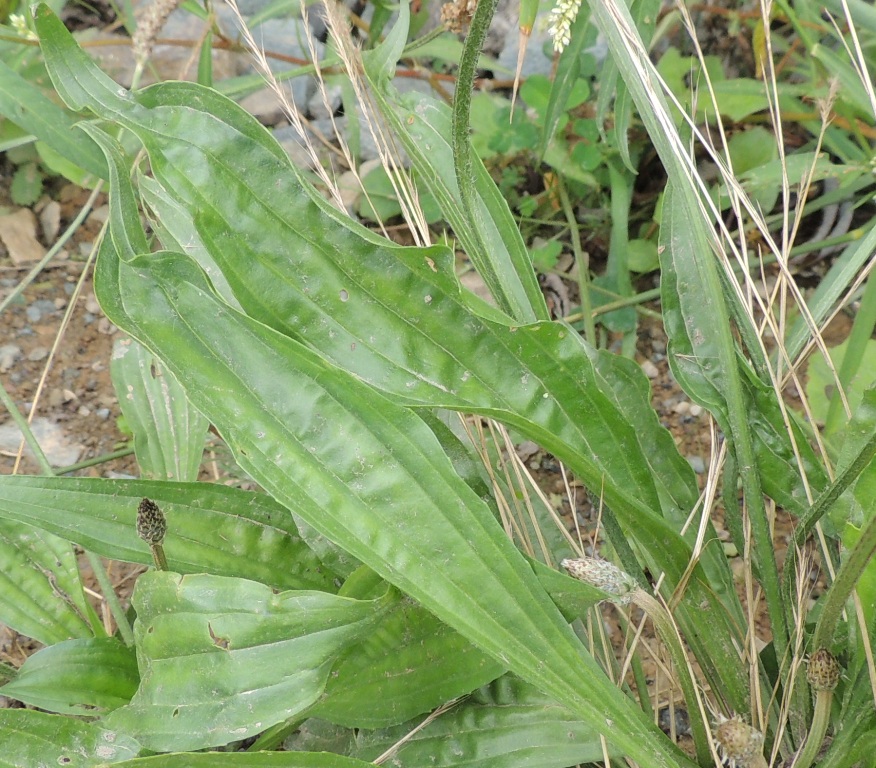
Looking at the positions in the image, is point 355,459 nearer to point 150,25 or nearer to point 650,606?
point 650,606

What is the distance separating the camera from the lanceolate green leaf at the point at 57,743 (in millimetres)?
813

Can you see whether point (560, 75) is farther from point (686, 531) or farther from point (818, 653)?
point (818, 653)

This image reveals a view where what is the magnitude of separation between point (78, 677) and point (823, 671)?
0.74 meters

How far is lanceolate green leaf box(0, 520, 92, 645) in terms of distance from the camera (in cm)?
104

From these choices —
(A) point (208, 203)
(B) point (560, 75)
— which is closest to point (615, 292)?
(B) point (560, 75)

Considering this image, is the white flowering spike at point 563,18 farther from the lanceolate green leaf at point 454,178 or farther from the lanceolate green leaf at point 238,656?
the lanceolate green leaf at point 238,656

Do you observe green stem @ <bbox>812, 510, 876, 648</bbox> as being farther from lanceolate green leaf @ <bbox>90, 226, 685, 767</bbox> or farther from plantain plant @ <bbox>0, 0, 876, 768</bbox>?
lanceolate green leaf @ <bbox>90, 226, 685, 767</bbox>

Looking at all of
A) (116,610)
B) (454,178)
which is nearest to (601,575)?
(454,178)

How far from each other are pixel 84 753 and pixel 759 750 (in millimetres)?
616

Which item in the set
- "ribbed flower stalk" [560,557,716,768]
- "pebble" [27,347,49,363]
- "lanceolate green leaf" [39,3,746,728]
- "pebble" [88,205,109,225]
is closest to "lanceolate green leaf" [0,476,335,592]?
"lanceolate green leaf" [39,3,746,728]

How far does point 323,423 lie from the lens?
72 centimetres

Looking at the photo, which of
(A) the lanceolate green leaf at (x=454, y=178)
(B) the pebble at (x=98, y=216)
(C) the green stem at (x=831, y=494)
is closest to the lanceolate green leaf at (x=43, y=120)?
(A) the lanceolate green leaf at (x=454, y=178)

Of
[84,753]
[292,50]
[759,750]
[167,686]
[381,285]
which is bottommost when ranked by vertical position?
[84,753]

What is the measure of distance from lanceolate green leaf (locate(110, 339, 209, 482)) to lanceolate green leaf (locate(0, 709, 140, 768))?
366 mm
